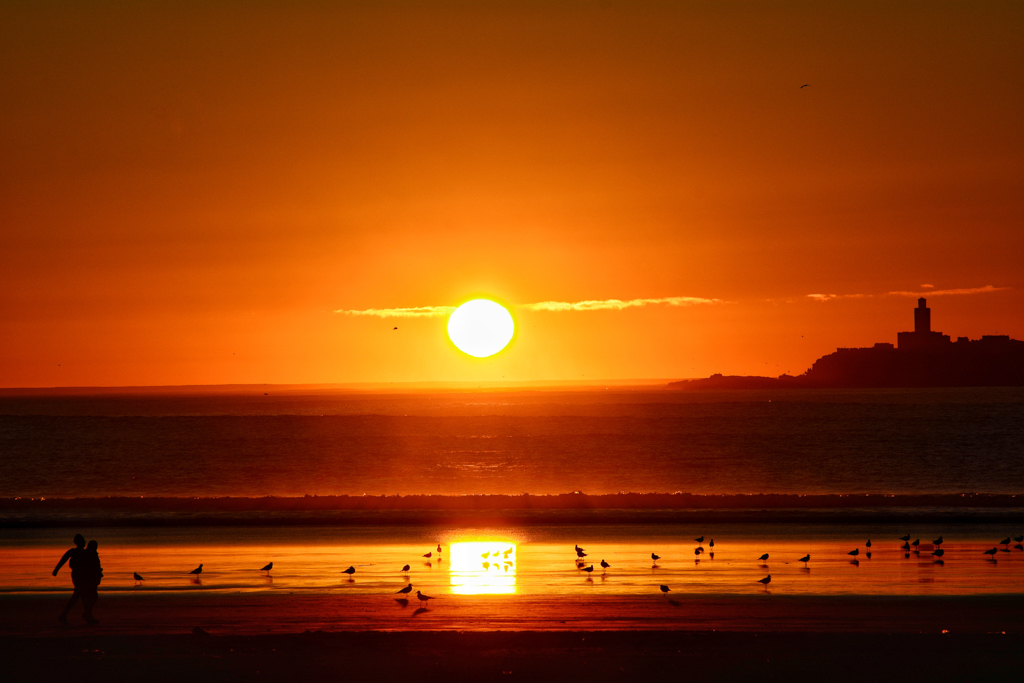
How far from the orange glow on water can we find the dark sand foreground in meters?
1.40

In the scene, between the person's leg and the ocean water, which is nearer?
the person's leg

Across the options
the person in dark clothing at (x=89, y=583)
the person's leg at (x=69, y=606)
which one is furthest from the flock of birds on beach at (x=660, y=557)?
the person in dark clothing at (x=89, y=583)

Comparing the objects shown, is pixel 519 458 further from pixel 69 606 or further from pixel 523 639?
pixel 523 639

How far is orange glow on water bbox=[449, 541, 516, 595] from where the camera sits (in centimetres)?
2033

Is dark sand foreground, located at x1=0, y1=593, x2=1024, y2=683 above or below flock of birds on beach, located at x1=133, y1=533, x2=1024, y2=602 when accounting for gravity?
below

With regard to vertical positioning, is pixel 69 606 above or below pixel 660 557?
below

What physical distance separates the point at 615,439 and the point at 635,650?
112 metres

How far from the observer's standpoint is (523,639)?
49.0 feet

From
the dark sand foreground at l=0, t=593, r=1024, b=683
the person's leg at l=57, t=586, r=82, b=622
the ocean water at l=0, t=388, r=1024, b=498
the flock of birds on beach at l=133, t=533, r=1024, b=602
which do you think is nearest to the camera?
the dark sand foreground at l=0, t=593, r=1024, b=683

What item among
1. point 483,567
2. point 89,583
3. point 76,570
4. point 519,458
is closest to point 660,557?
point 483,567

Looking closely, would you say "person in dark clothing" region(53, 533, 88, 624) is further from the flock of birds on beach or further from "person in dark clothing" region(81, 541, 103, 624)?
the flock of birds on beach

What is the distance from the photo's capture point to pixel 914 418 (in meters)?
178

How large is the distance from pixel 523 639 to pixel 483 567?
28.1 ft

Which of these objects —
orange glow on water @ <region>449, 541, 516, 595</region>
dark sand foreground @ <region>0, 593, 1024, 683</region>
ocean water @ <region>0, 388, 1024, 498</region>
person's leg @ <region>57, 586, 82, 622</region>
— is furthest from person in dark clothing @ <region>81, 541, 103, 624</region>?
ocean water @ <region>0, 388, 1024, 498</region>
